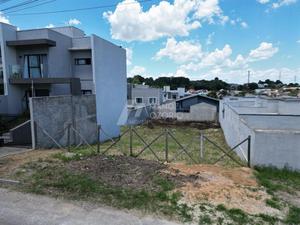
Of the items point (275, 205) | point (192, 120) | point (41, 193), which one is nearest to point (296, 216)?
point (275, 205)

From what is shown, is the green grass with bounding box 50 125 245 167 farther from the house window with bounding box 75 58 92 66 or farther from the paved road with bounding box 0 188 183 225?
the house window with bounding box 75 58 92 66

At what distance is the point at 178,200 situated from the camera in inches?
223

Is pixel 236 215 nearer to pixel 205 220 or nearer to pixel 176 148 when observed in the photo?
pixel 205 220

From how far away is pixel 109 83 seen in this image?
19906 mm

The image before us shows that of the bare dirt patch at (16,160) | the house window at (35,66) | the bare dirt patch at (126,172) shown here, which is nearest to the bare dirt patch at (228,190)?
the bare dirt patch at (126,172)

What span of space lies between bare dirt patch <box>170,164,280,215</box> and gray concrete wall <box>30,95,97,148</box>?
746 cm

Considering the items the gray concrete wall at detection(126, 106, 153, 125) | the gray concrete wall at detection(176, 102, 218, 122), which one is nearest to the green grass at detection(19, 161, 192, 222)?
the gray concrete wall at detection(126, 106, 153, 125)

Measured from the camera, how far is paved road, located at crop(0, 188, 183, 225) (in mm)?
4773

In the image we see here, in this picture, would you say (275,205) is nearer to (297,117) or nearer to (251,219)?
(251,219)

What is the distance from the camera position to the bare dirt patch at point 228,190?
5465 millimetres

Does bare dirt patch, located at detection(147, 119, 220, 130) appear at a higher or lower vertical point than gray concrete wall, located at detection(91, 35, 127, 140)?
lower

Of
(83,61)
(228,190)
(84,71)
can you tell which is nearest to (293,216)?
(228,190)

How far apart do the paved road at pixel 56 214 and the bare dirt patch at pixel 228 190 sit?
153cm

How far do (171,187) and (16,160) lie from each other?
6.26m
